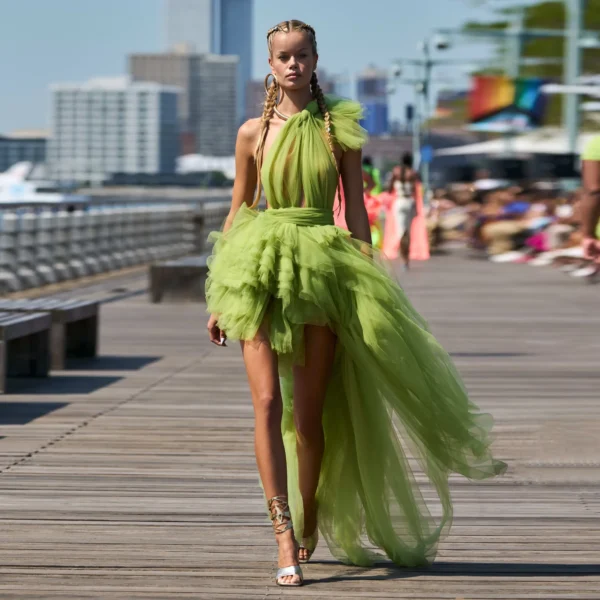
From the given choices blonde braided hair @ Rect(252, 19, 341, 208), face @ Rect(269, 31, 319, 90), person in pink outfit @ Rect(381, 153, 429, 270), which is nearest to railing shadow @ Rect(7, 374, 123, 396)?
blonde braided hair @ Rect(252, 19, 341, 208)

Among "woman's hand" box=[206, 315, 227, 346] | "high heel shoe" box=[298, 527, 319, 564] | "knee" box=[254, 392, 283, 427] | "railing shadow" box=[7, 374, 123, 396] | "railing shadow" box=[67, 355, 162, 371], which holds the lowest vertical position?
"railing shadow" box=[67, 355, 162, 371]

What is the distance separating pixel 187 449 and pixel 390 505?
2.89 m

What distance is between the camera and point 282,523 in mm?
5027

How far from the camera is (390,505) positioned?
533 centimetres

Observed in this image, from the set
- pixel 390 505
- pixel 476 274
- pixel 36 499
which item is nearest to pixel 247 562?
pixel 390 505

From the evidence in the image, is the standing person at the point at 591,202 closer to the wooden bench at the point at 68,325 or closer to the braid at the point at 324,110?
the braid at the point at 324,110

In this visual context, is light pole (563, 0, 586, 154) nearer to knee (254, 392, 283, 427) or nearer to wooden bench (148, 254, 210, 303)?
wooden bench (148, 254, 210, 303)

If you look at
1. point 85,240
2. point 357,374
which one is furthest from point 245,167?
point 85,240

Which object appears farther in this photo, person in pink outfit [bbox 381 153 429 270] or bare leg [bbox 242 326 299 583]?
person in pink outfit [bbox 381 153 429 270]

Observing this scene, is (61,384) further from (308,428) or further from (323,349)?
(323,349)

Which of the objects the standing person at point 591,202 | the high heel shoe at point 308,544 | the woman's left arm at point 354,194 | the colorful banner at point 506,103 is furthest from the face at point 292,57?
the colorful banner at point 506,103

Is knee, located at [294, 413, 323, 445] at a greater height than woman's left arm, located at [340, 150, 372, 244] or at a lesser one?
lesser

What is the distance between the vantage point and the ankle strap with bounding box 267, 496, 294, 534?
16.5ft

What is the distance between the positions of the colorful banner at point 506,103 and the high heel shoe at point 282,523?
4505 centimetres
